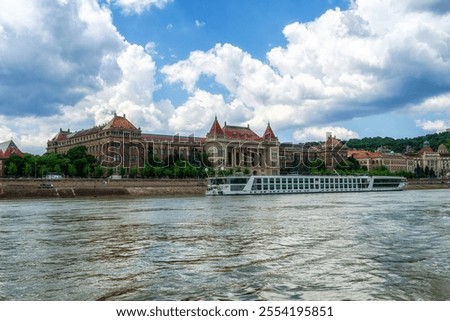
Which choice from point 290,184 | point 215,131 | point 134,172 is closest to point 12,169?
point 134,172

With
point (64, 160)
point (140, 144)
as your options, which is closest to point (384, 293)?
point (64, 160)

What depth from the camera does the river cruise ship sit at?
Result: 8244 cm

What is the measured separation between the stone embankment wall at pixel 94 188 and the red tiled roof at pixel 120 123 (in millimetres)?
33706

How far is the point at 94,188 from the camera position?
8612 centimetres

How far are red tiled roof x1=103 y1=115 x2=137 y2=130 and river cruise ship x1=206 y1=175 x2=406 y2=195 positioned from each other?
49237 mm

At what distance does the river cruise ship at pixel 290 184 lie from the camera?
82438 mm

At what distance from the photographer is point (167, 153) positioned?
14388 centimetres

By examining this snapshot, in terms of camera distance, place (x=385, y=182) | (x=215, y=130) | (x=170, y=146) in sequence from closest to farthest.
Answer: (x=385, y=182) → (x=170, y=146) → (x=215, y=130)

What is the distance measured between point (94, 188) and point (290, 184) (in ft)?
111

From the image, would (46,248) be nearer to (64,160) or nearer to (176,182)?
(176,182)

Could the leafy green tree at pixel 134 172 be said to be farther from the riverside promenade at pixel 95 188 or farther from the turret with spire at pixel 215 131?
the turret with spire at pixel 215 131

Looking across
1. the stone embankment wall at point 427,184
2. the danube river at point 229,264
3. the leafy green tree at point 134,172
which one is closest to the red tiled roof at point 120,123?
the leafy green tree at point 134,172

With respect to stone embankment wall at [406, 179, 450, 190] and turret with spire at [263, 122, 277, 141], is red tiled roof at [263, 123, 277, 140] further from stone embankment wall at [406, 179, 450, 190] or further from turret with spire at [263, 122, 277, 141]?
stone embankment wall at [406, 179, 450, 190]

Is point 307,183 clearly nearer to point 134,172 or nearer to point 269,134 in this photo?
point 134,172
